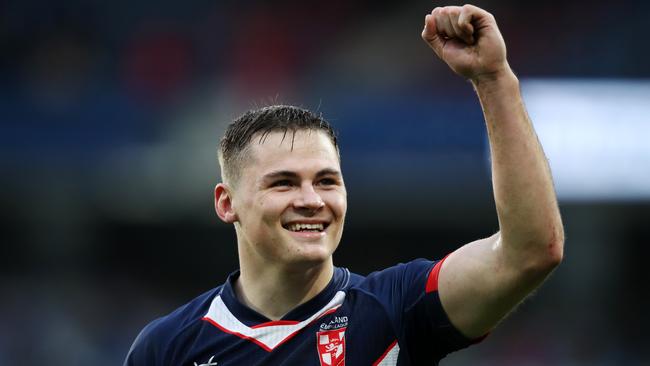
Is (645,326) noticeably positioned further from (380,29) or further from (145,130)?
(145,130)

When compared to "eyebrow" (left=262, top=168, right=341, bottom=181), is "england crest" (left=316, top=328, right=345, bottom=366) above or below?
below

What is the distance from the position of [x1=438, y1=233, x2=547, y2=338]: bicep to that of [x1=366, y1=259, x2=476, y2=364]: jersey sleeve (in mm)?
35

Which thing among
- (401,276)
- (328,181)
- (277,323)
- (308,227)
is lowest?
(277,323)

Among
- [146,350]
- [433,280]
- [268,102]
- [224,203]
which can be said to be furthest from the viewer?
[268,102]

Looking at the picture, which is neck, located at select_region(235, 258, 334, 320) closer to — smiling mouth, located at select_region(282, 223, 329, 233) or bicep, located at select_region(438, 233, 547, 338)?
smiling mouth, located at select_region(282, 223, 329, 233)

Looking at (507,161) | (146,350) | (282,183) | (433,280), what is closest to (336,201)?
(282,183)

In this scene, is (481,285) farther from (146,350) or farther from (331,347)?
(146,350)

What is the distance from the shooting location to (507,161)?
2951 mm

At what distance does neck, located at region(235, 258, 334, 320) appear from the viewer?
363 centimetres

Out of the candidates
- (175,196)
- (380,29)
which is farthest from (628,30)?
(175,196)

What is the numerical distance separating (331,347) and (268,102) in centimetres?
943

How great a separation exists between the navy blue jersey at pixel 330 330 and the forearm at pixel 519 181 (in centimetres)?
43

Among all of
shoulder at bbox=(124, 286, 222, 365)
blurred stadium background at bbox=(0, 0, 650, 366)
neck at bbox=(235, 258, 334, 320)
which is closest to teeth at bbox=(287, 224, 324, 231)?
neck at bbox=(235, 258, 334, 320)

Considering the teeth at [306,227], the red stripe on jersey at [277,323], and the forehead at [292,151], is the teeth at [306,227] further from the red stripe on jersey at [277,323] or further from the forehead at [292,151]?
the red stripe on jersey at [277,323]
